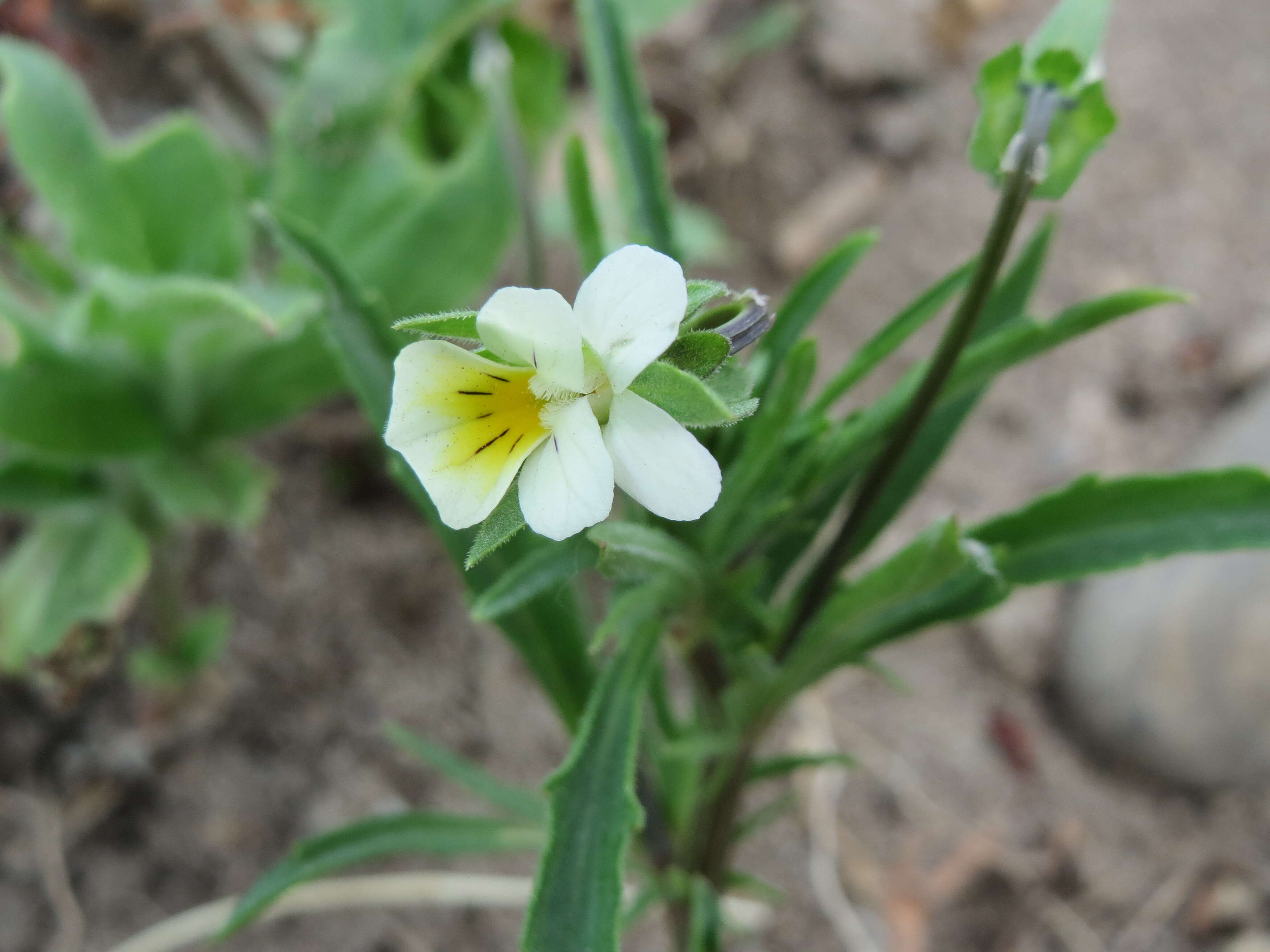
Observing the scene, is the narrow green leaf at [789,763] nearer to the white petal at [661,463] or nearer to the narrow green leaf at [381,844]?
the narrow green leaf at [381,844]

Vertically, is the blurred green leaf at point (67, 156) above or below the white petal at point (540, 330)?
above

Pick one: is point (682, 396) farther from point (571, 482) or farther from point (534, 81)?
point (534, 81)

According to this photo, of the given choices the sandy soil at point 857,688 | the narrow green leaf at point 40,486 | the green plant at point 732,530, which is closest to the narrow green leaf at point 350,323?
the green plant at point 732,530

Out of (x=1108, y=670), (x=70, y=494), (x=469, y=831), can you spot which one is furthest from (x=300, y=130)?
(x=1108, y=670)

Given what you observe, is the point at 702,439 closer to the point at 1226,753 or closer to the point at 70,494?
the point at 70,494

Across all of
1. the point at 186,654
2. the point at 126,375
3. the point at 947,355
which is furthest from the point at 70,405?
the point at 947,355

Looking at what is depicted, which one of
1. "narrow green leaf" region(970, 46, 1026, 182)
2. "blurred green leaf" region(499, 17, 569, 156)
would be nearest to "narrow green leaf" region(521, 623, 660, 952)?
"narrow green leaf" region(970, 46, 1026, 182)

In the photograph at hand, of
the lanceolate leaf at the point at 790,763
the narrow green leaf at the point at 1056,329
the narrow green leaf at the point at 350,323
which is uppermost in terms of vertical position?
the narrow green leaf at the point at 350,323
